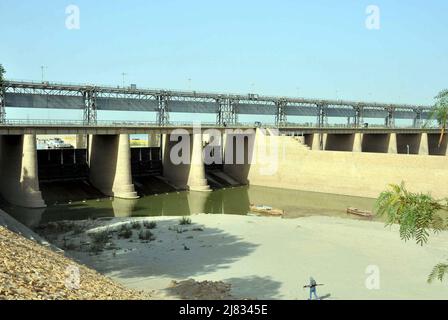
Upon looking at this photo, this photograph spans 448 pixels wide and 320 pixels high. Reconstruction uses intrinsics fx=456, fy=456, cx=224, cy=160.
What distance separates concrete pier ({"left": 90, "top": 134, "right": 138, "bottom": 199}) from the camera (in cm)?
4572

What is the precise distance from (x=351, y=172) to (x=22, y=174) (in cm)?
3317

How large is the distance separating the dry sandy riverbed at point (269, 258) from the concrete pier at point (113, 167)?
14.8m

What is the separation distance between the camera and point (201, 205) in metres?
45.0

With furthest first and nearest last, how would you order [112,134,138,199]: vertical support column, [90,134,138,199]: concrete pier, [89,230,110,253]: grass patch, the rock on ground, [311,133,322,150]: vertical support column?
[311,133,322,150]: vertical support column, [90,134,138,199]: concrete pier, [112,134,138,199]: vertical support column, [89,230,110,253]: grass patch, the rock on ground

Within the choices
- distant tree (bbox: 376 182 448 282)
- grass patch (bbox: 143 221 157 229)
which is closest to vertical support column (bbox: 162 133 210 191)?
grass patch (bbox: 143 221 157 229)

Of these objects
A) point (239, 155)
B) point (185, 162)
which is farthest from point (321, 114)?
point (185, 162)

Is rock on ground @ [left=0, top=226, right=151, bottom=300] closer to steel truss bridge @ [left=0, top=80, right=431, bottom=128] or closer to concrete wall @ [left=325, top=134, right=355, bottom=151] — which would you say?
steel truss bridge @ [left=0, top=80, right=431, bottom=128]

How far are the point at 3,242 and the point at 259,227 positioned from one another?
734 inches

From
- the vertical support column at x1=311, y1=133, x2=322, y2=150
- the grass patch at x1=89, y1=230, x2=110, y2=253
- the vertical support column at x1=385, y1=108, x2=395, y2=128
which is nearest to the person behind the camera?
the grass patch at x1=89, y1=230, x2=110, y2=253

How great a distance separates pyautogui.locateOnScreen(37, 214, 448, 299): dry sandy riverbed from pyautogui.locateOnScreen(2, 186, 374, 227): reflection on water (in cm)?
845

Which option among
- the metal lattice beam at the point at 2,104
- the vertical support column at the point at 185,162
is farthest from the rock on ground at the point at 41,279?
the vertical support column at the point at 185,162

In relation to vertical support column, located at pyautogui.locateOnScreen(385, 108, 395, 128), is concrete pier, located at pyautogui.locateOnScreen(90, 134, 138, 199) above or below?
below

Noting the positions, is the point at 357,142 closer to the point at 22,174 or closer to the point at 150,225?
the point at 22,174
